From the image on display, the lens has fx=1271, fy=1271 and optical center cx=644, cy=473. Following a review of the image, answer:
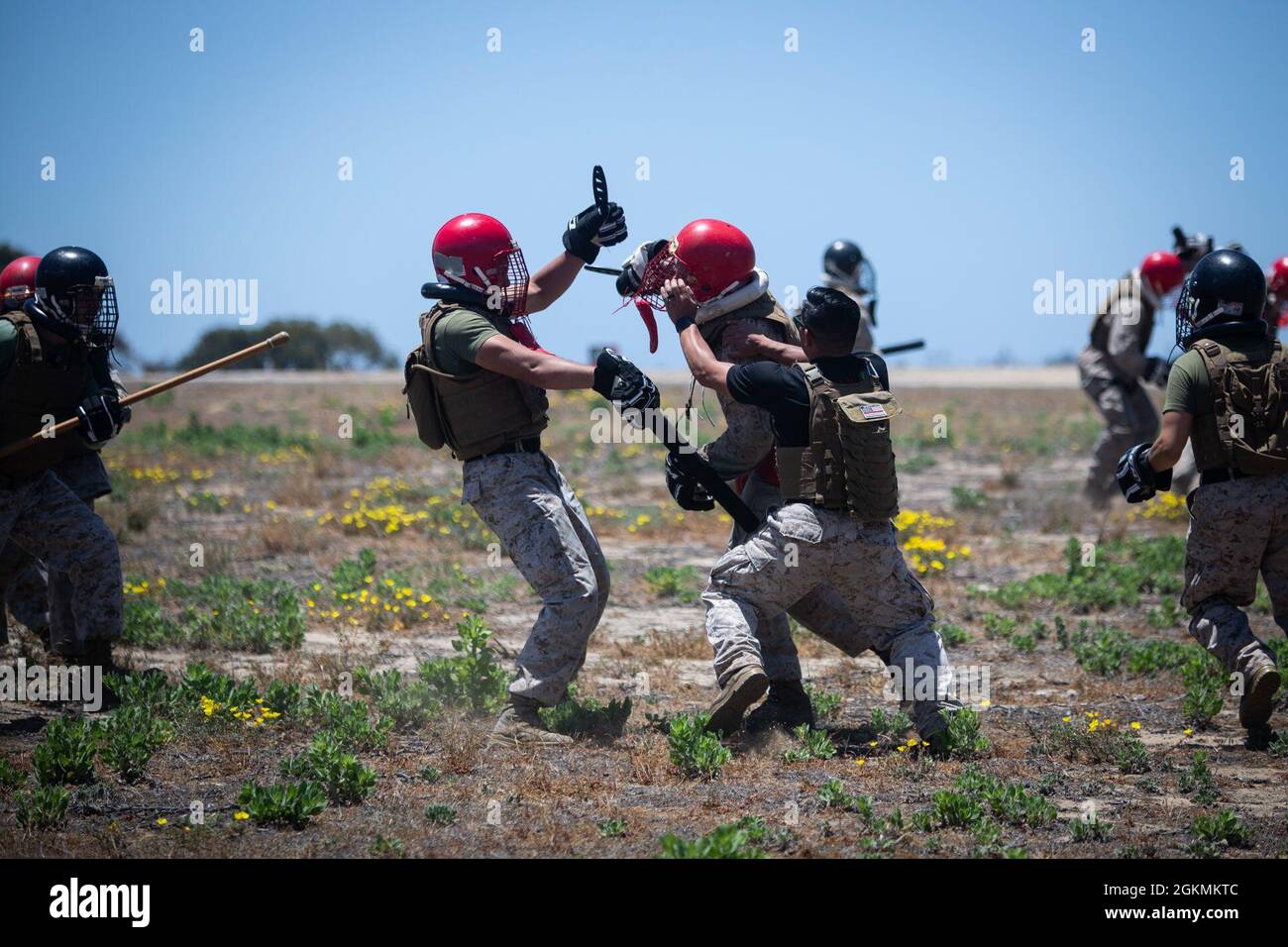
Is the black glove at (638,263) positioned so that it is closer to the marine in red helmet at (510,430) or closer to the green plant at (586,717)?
the marine in red helmet at (510,430)

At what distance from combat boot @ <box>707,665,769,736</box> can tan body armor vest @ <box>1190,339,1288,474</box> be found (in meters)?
2.46

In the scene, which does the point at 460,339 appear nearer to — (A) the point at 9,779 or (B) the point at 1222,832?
(A) the point at 9,779

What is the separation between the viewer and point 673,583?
31.5 ft

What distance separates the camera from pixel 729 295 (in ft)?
20.6

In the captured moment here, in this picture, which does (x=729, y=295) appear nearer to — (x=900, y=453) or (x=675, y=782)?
(x=675, y=782)

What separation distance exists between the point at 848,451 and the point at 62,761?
3.73 m

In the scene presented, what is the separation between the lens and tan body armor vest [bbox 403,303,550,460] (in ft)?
20.2

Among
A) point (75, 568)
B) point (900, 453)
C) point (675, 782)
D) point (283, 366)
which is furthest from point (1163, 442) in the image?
point (283, 366)

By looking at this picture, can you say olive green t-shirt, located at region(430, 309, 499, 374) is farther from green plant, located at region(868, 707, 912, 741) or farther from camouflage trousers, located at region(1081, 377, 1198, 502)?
camouflage trousers, located at region(1081, 377, 1198, 502)

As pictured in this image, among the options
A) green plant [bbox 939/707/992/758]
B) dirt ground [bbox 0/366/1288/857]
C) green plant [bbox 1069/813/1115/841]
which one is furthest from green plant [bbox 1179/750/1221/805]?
green plant [bbox 939/707/992/758]

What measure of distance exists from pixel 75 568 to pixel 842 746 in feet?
13.9

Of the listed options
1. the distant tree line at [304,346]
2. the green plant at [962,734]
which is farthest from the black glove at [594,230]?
the distant tree line at [304,346]

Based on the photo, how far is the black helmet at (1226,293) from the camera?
603cm

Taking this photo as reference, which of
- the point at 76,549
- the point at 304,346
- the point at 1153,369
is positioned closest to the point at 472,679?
the point at 76,549
